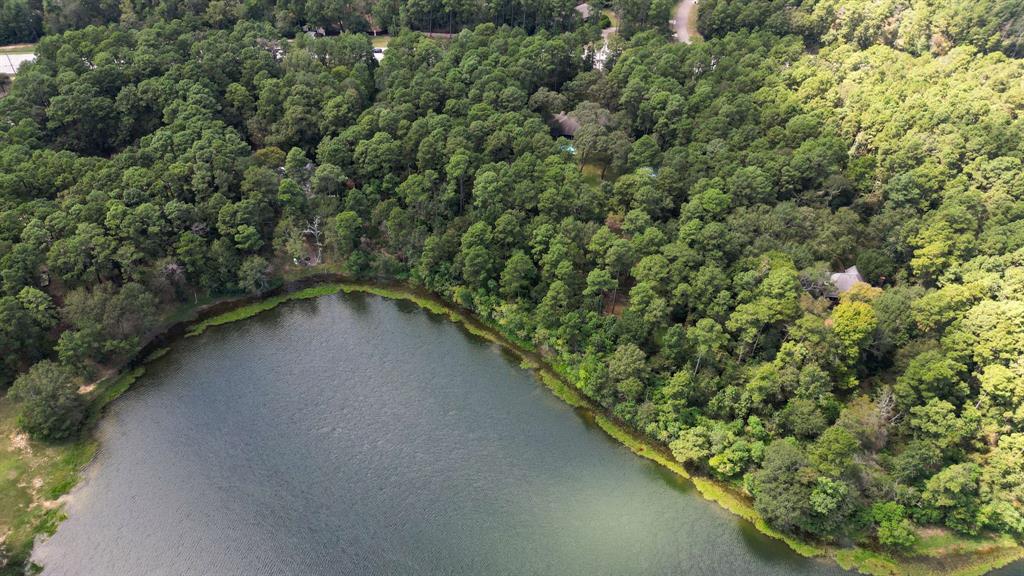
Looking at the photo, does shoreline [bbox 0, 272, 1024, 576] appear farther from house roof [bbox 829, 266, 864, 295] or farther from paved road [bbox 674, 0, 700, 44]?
paved road [bbox 674, 0, 700, 44]

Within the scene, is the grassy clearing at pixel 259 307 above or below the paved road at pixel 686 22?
below

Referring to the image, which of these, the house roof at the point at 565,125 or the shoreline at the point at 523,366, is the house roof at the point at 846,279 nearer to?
the shoreline at the point at 523,366

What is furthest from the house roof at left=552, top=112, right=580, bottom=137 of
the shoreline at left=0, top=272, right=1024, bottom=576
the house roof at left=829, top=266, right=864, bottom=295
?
the house roof at left=829, top=266, right=864, bottom=295

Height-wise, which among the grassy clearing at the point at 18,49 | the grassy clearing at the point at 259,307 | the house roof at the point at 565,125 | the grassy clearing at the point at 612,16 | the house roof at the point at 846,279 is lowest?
the grassy clearing at the point at 259,307

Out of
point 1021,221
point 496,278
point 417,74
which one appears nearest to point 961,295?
point 1021,221

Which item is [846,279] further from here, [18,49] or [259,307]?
[18,49]

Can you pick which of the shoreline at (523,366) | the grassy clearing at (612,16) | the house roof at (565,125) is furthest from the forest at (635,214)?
the grassy clearing at (612,16)

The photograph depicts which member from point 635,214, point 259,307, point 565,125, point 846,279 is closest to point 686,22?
point 565,125

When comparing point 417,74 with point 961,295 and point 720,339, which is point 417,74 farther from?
point 961,295
